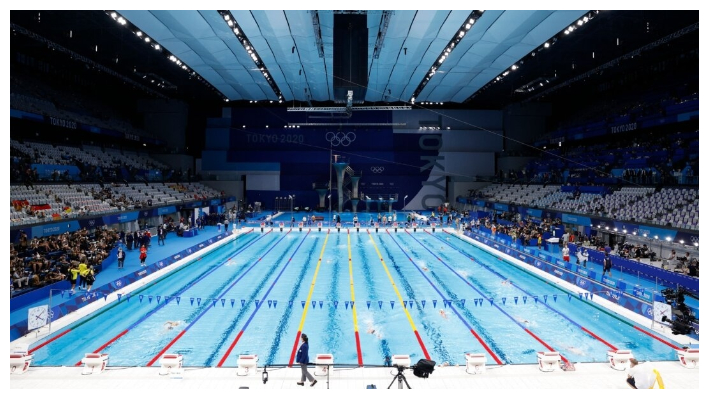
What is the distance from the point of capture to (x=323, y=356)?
634 cm

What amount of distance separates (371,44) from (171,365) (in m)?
17.8

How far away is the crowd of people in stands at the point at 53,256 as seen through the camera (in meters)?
10.3

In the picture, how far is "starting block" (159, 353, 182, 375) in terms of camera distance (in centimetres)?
636

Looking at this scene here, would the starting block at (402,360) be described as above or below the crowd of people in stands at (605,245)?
below

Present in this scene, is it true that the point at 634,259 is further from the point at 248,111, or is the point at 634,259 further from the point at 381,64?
the point at 248,111

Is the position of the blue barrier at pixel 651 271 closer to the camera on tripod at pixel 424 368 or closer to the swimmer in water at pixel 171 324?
the camera on tripod at pixel 424 368

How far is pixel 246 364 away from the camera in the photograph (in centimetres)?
637

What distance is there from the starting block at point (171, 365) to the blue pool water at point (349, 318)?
802mm

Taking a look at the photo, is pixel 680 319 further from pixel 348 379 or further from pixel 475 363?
pixel 348 379

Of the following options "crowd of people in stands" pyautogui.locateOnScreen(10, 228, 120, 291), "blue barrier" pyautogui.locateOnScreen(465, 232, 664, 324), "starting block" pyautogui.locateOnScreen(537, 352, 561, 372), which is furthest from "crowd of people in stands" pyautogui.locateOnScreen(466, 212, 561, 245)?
"crowd of people in stands" pyautogui.locateOnScreen(10, 228, 120, 291)

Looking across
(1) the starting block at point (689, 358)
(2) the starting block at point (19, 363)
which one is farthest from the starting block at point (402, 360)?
(2) the starting block at point (19, 363)

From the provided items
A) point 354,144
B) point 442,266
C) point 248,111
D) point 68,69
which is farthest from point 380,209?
point 68,69

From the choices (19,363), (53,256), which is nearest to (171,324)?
(19,363)
